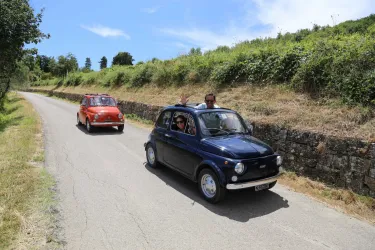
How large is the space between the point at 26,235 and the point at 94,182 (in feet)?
7.70

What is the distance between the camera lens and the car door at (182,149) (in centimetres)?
576

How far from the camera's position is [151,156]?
746 centimetres

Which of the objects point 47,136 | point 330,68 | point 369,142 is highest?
point 330,68

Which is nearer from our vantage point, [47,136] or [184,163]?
[184,163]

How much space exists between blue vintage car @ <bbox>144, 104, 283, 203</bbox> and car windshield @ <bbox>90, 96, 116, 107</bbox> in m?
7.68

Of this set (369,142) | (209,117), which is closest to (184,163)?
(209,117)

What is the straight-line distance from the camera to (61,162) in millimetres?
7703

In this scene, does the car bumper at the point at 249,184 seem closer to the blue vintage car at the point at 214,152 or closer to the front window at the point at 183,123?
the blue vintage car at the point at 214,152

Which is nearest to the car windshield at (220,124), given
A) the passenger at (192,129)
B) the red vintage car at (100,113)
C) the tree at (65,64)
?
the passenger at (192,129)

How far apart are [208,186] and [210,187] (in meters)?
0.06

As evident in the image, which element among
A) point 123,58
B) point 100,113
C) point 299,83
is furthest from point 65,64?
point 299,83

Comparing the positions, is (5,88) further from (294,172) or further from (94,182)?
(294,172)

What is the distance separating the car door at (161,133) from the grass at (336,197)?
119 inches

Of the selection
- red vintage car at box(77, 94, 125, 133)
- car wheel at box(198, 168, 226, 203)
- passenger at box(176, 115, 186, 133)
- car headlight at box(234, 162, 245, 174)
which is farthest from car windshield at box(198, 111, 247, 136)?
red vintage car at box(77, 94, 125, 133)
